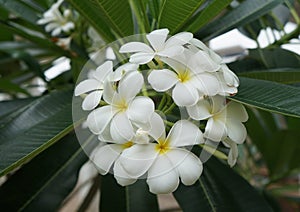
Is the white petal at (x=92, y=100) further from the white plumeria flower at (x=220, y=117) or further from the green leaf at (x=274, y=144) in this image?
the green leaf at (x=274, y=144)

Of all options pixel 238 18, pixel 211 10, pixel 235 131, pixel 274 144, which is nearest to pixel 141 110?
pixel 235 131

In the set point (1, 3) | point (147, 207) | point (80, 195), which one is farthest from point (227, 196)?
point (80, 195)

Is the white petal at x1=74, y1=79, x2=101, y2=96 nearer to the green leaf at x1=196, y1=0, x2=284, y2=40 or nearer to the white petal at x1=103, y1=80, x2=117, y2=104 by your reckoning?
the white petal at x1=103, y1=80, x2=117, y2=104

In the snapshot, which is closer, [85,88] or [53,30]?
[85,88]

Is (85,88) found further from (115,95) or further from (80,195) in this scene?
(80,195)

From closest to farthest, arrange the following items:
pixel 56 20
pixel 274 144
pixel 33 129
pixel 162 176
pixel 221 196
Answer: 1. pixel 162 176
2. pixel 33 129
3. pixel 221 196
4. pixel 56 20
5. pixel 274 144

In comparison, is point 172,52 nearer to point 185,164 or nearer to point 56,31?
point 185,164
